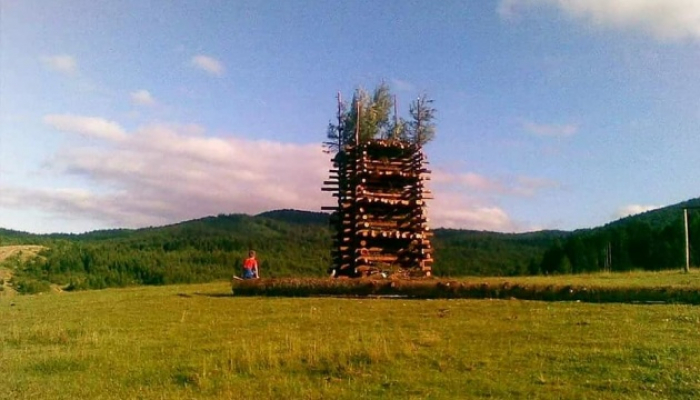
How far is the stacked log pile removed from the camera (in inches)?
1324

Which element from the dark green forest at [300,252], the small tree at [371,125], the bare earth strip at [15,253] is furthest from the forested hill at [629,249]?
the bare earth strip at [15,253]

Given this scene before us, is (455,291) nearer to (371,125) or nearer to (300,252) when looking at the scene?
(371,125)

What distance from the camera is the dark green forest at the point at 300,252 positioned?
74125 mm

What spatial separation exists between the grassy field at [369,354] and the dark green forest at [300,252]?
1273 inches

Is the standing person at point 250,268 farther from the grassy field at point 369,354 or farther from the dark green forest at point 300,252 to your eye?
the dark green forest at point 300,252

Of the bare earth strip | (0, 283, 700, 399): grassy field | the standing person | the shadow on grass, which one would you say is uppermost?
the bare earth strip

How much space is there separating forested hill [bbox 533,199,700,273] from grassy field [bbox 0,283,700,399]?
173ft

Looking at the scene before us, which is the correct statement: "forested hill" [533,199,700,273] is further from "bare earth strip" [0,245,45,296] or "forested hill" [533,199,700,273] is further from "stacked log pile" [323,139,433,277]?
"bare earth strip" [0,245,45,296]

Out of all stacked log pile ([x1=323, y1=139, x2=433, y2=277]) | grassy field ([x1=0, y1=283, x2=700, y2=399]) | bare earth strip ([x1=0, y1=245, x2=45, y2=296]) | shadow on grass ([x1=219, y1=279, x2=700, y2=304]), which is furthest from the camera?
bare earth strip ([x1=0, y1=245, x2=45, y2=296])

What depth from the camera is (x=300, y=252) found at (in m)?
147

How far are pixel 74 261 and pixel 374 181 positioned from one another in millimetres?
88820

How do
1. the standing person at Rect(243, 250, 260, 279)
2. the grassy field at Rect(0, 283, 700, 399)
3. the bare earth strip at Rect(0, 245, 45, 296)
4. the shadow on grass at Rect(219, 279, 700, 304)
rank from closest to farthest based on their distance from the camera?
the grassy field at Rect(0, 283, 700, 399) → the shadow on grass at Rect(219, 279, 700, 304) → the standing person at Rect(243, 250, 260, 279) → the bare earth strip at Rect(0, 245, 45, 296)

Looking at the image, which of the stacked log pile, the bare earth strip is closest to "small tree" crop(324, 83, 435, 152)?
the stacked log pile

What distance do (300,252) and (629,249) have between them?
82524mm
